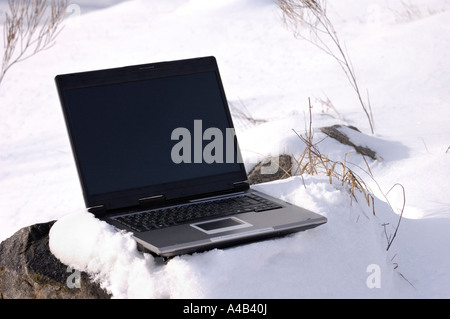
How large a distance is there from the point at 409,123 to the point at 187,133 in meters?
3.02

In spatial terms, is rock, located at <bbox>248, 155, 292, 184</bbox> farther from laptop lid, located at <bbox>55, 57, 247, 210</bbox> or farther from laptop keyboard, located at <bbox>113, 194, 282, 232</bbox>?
laptop keyboard, located at <bbox>113, 194, 282, 232</bbox>

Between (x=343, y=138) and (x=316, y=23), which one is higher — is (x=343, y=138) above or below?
below

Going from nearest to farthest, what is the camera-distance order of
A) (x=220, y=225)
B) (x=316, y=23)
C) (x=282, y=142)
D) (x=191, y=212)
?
(x=220, y=225) < (x=191, y=212) < (x=282, y=142) < (x=316, y=23)

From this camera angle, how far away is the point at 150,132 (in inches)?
71.1

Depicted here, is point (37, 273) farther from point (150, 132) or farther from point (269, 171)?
point (269, 171)

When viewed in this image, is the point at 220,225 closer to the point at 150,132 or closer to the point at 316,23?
the point at 150,132

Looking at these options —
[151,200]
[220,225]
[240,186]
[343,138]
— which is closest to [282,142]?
[343,138]

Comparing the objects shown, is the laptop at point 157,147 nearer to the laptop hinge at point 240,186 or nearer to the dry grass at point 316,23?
the laptop hinge at point 240,186

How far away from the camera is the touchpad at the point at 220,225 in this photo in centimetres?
145

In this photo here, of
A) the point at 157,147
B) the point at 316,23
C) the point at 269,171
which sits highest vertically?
the point at 316,23

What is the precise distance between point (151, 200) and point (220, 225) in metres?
0.34

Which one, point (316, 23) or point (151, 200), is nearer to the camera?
point (151, 200)

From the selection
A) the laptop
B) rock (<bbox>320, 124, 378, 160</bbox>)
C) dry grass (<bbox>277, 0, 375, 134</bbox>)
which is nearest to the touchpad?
the laptop

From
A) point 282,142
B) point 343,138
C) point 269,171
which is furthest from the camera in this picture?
point 343,138
